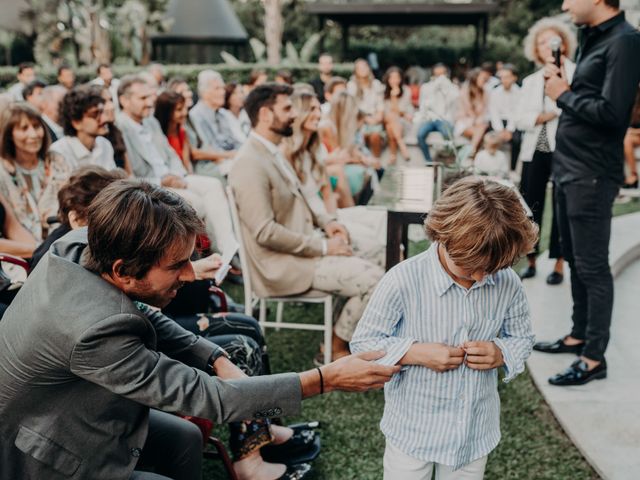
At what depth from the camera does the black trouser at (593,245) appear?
11.5ft

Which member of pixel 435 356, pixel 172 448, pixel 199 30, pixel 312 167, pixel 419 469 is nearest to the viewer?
pixel 435 356

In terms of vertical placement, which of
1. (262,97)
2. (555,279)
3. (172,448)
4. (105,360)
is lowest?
(555,279)

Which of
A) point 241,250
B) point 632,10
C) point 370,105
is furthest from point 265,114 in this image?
point 632,10

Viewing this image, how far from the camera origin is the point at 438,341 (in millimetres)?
2076

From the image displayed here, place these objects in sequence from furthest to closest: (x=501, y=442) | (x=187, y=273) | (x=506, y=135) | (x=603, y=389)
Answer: (x=506, y=135)
(x=603, y=389)
(x=501, y=442)
(x=187, y=273)

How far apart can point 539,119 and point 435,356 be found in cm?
357

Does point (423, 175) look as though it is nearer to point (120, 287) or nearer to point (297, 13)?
point (120, 287)

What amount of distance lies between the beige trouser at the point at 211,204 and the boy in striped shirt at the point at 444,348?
294cm

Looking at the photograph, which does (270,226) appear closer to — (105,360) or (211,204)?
(211,204)

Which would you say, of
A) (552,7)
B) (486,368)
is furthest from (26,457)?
(552,7)

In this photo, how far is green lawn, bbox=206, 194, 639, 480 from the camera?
3.06 m

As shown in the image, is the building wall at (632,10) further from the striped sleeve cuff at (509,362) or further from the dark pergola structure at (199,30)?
the dark pergola structure at (199,30)

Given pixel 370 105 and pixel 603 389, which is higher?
pixel 370 105

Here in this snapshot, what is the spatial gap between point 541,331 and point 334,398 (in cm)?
157
